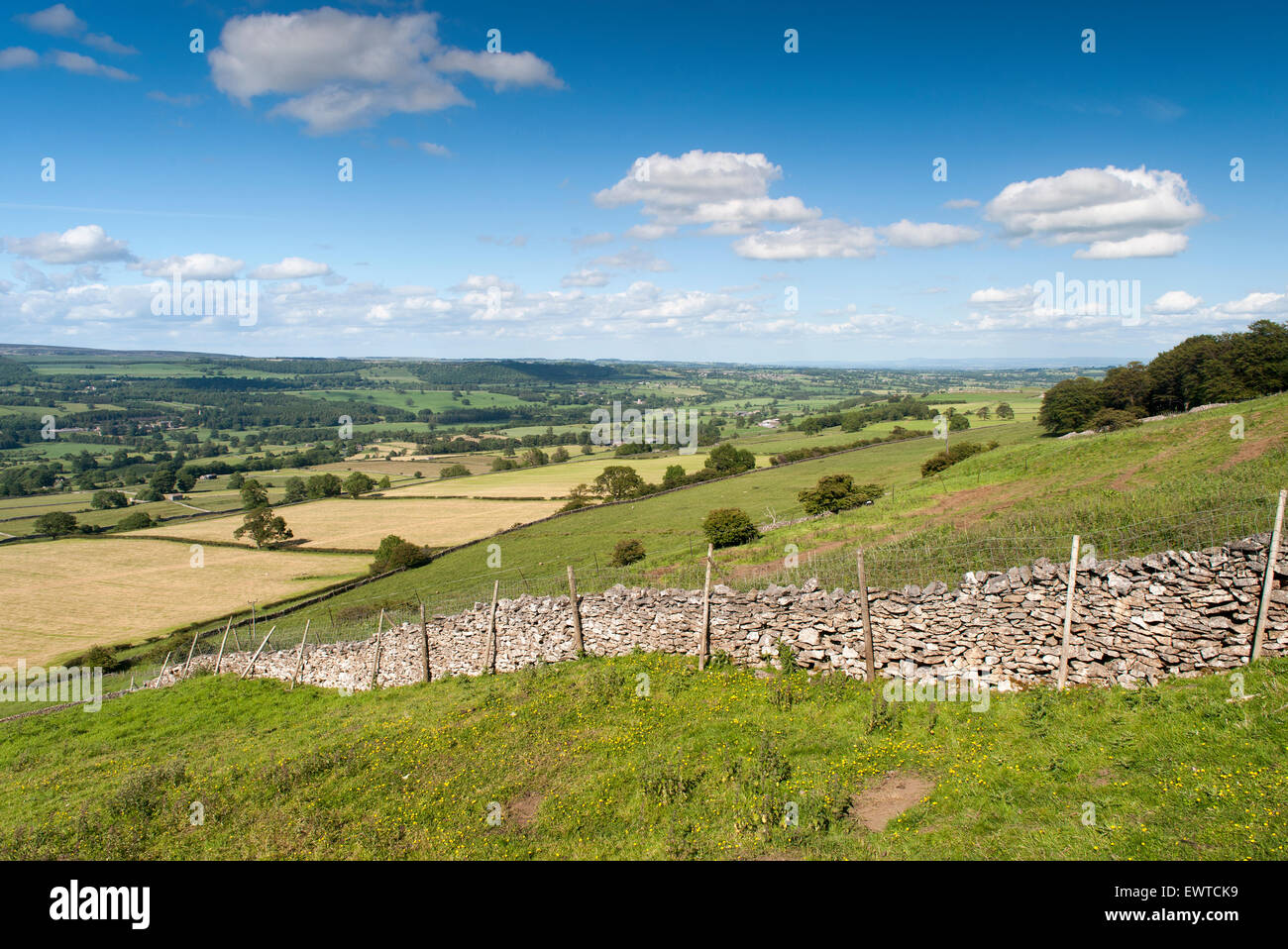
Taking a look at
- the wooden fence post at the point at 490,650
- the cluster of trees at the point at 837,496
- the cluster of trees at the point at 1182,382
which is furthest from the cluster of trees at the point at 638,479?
the wooden fence post at the point at 490,650

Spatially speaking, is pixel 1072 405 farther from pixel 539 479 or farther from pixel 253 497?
pixel 253 497

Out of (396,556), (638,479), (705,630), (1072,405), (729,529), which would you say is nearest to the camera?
(705,630)

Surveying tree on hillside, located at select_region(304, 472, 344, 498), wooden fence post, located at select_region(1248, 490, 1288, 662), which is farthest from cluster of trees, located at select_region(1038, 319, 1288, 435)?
tree on hillside, located at select_region(304, 472, 344, 498)

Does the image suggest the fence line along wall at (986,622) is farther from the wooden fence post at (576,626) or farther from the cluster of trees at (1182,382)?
the cluster of trees at (1182,382)

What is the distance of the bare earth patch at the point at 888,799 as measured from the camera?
286 inches

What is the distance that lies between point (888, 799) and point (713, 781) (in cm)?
226

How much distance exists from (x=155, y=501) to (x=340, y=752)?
4201 inches

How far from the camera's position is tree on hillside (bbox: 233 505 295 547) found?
6236 centimetres

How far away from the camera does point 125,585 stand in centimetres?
5109

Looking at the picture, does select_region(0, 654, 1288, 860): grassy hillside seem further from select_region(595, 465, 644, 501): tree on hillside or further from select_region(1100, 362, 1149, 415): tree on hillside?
select_region(1100, 362, 1149, 415): tree on hillside

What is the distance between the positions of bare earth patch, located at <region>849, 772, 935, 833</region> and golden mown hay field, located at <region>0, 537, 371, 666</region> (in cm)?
4654

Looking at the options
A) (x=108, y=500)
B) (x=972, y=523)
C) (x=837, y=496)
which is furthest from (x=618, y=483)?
(x=108, y=500)

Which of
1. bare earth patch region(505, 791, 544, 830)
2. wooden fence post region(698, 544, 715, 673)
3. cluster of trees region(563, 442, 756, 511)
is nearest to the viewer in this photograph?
bare earth patch region(505, 791, 544, 830)
